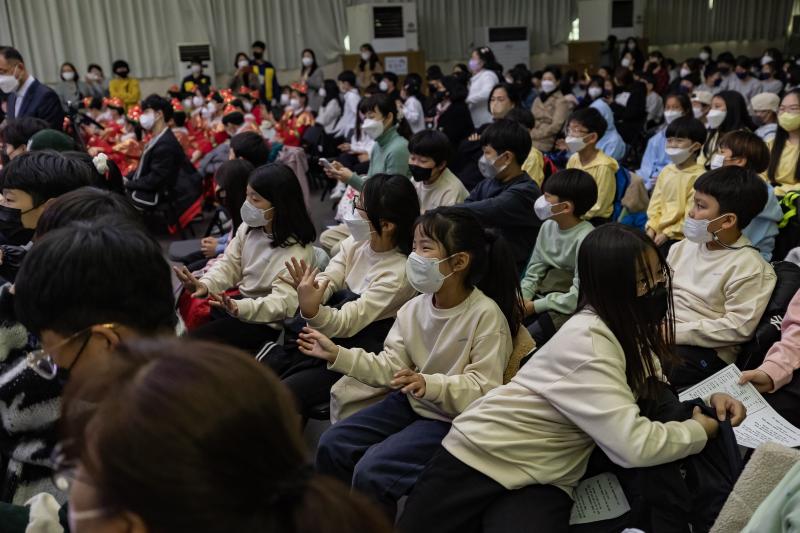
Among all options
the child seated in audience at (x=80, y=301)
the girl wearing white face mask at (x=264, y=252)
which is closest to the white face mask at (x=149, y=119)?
the girl wearing white face mask at (x=264, y=252)

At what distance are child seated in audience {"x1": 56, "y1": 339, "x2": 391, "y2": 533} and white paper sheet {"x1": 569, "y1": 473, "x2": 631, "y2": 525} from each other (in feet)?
3.12

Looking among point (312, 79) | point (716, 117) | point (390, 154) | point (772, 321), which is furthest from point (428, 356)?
point (312, 79)

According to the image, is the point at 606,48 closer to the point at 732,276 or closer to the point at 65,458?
the point at 732,276

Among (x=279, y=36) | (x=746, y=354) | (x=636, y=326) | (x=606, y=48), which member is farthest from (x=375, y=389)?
(x=606, y=48)

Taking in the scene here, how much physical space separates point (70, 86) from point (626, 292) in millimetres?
9732

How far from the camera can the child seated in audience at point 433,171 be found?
11.5 feet

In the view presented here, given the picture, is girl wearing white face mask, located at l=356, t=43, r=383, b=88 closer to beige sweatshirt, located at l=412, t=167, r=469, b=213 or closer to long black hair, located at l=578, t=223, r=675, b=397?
beige sweatshirt, located at l=412, t=167, r=469, b=213

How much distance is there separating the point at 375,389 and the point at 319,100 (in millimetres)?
7966

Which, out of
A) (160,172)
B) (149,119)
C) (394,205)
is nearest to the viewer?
(394,205)

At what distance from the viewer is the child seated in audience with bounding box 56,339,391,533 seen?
719 millimetres

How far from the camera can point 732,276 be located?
2.36 meters

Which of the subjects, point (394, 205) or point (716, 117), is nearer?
point (394, 205)

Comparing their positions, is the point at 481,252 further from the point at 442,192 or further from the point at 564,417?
the point at 442,192

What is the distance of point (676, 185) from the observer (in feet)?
12.1
